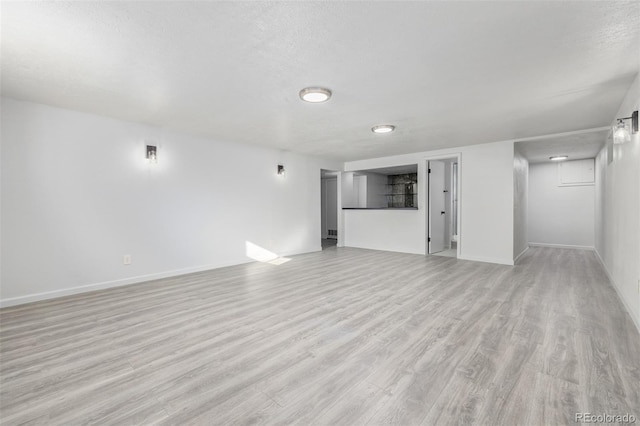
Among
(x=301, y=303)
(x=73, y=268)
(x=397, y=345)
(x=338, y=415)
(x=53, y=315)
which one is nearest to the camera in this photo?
(x=338, y=415)

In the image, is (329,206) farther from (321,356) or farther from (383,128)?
(321,356)

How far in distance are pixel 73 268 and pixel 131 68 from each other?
8.84 ft

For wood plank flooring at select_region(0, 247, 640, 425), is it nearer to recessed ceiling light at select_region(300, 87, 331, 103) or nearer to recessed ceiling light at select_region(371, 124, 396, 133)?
recessed ceiling light at select_region(300, 87, 331, 103)

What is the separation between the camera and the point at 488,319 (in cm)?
276

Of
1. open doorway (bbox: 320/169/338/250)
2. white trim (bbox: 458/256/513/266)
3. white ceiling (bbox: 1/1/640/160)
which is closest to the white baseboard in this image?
white ceiling (bbox: 1/1/640/160)

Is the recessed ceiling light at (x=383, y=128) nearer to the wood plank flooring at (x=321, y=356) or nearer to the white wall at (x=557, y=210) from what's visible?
the wood plank flooring at (x=321, y=356)

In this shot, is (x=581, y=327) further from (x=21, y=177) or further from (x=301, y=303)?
(x=21, y=177)

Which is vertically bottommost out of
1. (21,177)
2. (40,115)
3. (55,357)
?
(55,357)

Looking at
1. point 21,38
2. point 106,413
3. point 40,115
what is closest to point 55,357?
point 106,413

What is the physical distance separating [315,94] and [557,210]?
25.5ft

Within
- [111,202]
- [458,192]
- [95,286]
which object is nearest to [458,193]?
[458,192]

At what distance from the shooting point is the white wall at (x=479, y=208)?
5363mm

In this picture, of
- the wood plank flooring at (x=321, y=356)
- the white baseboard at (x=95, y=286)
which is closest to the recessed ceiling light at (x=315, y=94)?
the wood plank flooring at (x=321, y=356)

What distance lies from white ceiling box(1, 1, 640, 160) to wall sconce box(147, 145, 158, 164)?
500mm
